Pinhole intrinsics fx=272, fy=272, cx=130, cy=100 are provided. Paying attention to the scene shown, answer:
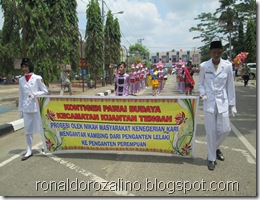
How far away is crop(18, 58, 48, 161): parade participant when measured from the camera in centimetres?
494

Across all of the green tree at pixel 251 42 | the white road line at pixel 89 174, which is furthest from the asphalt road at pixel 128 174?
the green tree at pixel 251 42

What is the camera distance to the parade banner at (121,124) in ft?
14.8

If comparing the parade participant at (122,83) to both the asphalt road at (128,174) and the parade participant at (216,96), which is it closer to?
the asphalt road at (128,174)

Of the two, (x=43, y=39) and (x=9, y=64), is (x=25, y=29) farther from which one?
(x=9, y=64)

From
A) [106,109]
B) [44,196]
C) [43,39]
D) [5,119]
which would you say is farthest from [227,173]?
[43,39]

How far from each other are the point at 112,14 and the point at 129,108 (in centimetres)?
2894

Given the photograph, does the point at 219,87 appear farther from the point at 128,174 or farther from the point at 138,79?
the point at 138,79

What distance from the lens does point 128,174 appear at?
4.03 m

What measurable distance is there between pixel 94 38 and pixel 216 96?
2284 cm

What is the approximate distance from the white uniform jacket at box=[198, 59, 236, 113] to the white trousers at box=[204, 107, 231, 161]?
Answer: 9 centimetres

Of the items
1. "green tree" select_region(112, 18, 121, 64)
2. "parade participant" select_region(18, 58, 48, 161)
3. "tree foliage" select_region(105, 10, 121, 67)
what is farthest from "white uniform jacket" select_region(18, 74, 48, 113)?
"green tree" select_region(112, 18, 121, 64)

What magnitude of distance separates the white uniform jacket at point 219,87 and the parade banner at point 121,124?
0.28 meters

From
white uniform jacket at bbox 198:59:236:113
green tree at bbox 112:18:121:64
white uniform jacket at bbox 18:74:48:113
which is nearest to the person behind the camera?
white uniform jacket at bbox 198:59:236:113

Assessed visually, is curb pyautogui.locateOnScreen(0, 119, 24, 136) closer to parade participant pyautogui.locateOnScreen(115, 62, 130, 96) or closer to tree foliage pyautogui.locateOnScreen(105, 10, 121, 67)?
parade participant pyautogui.locateOnScreen(115, 62, 130, 96)
